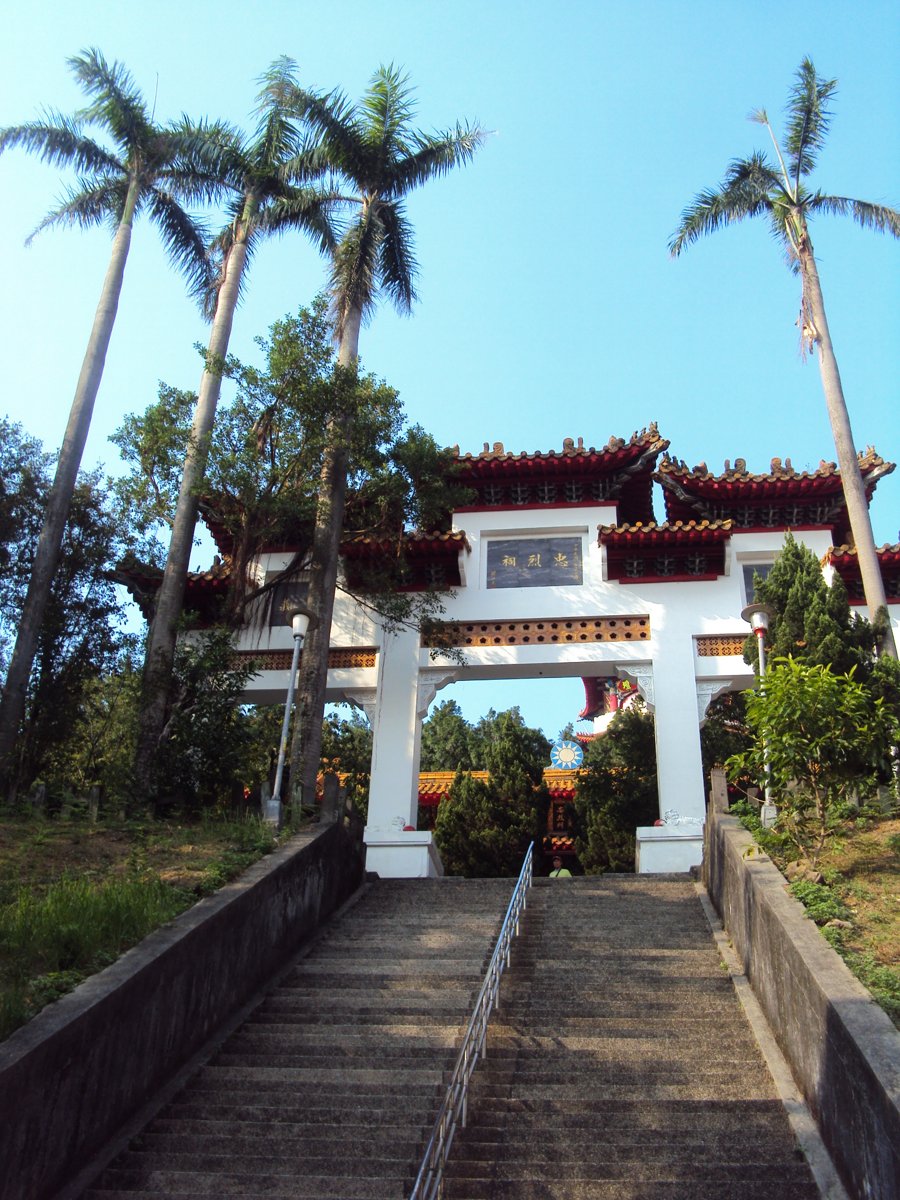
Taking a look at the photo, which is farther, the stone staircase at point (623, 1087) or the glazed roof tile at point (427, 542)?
the glazed roof tile at point (427, 542)

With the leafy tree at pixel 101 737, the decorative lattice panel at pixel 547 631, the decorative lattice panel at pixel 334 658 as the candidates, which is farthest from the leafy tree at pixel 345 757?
the leafy tree at pixel 101 737

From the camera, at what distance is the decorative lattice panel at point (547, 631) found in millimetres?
16844

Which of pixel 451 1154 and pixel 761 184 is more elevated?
pixel 761 184

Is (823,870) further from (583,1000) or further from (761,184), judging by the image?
(761,184)

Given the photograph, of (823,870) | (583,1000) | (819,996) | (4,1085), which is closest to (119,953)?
(4,1085)

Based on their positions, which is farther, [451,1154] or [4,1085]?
[451,1154]

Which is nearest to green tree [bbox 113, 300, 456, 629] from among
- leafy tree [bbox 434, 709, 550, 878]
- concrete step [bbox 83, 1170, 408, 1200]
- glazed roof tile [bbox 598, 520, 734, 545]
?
glazed roof tile [bbox 598, 520, 734, 545]

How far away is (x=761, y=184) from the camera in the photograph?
1822 centimetres

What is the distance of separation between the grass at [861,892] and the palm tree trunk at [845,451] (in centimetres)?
368

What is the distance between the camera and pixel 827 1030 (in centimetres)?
643

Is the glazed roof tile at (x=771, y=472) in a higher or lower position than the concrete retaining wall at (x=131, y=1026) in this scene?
higher

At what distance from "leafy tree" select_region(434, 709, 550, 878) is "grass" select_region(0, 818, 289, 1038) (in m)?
8.25

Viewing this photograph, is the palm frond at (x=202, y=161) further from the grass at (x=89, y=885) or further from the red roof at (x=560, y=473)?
the grass at (x=89, y=885)

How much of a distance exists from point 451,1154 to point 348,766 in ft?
54.8
